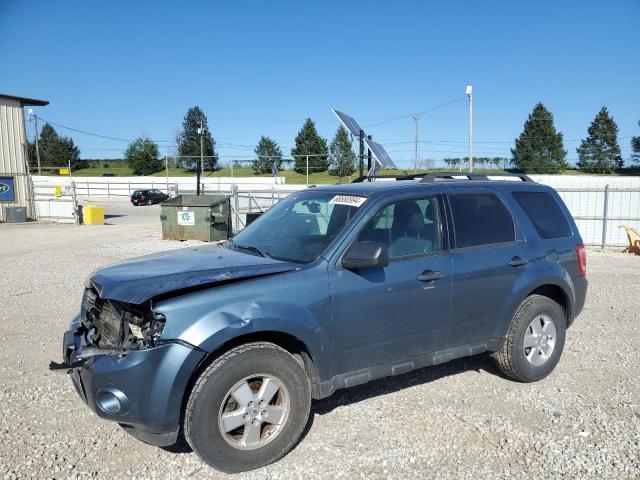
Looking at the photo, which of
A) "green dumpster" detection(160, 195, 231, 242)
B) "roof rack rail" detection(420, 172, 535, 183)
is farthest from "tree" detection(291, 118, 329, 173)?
"roof rack rail" detection(420, 172, 535, 183)

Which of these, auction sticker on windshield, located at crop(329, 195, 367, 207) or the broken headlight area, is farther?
auction sticker on windshield, located at crop(329, 195, 367, 207)

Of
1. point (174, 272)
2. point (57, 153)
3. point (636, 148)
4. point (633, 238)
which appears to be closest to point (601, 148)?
point (636, 148)

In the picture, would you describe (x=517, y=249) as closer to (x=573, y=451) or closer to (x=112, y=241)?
(x=573, y=451)

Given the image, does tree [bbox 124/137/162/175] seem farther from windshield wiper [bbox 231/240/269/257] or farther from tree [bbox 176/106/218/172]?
windshield wiper [bbox 231/240/269/257]

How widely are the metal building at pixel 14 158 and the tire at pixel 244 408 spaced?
25.3 m

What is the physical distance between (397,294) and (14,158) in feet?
85.1

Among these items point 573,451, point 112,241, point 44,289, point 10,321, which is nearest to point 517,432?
point 573,451

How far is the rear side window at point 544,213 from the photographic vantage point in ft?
15.7

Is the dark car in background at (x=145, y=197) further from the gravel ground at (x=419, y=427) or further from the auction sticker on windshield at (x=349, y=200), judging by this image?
the auction sticker on windshield at (x=349, y=200)

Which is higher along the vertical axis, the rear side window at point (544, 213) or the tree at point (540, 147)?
the tree at point (540, 147)

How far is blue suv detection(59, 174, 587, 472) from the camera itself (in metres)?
3.04

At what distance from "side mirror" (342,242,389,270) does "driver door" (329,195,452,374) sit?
9cm

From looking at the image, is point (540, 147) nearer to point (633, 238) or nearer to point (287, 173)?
point (287, 173)

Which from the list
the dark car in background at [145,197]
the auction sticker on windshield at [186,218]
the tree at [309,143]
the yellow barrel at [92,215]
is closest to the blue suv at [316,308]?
the auction sticker on windshield at [186,218]
